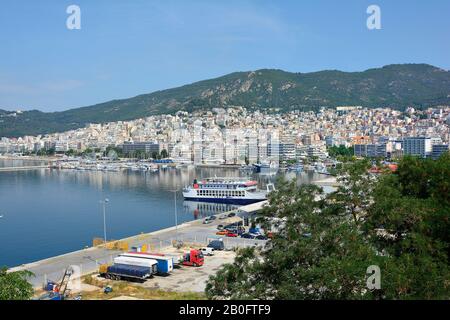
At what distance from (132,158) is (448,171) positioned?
45.4 meters

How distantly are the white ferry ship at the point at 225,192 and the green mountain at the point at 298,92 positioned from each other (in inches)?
2165

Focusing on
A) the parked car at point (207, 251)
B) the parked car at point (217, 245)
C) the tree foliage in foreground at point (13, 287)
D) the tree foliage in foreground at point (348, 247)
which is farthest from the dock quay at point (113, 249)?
the tree foliage in foreground at point (348, 247)

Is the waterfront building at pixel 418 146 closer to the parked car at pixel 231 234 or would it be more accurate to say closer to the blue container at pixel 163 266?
the parked car at pixel 231 234

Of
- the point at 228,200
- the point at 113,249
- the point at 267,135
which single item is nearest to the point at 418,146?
the point at 267,135

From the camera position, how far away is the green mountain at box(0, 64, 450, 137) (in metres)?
76.0

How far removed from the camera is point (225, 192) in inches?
781

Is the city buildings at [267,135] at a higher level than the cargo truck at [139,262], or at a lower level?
higher

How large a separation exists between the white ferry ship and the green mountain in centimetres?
5498

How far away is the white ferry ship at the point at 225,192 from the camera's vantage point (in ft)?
64.3

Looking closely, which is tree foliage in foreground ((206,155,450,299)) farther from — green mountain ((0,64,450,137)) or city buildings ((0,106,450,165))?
green mountain ((0,64,450,137))

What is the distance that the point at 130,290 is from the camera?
6.66m

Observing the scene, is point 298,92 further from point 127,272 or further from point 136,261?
point 127,272
